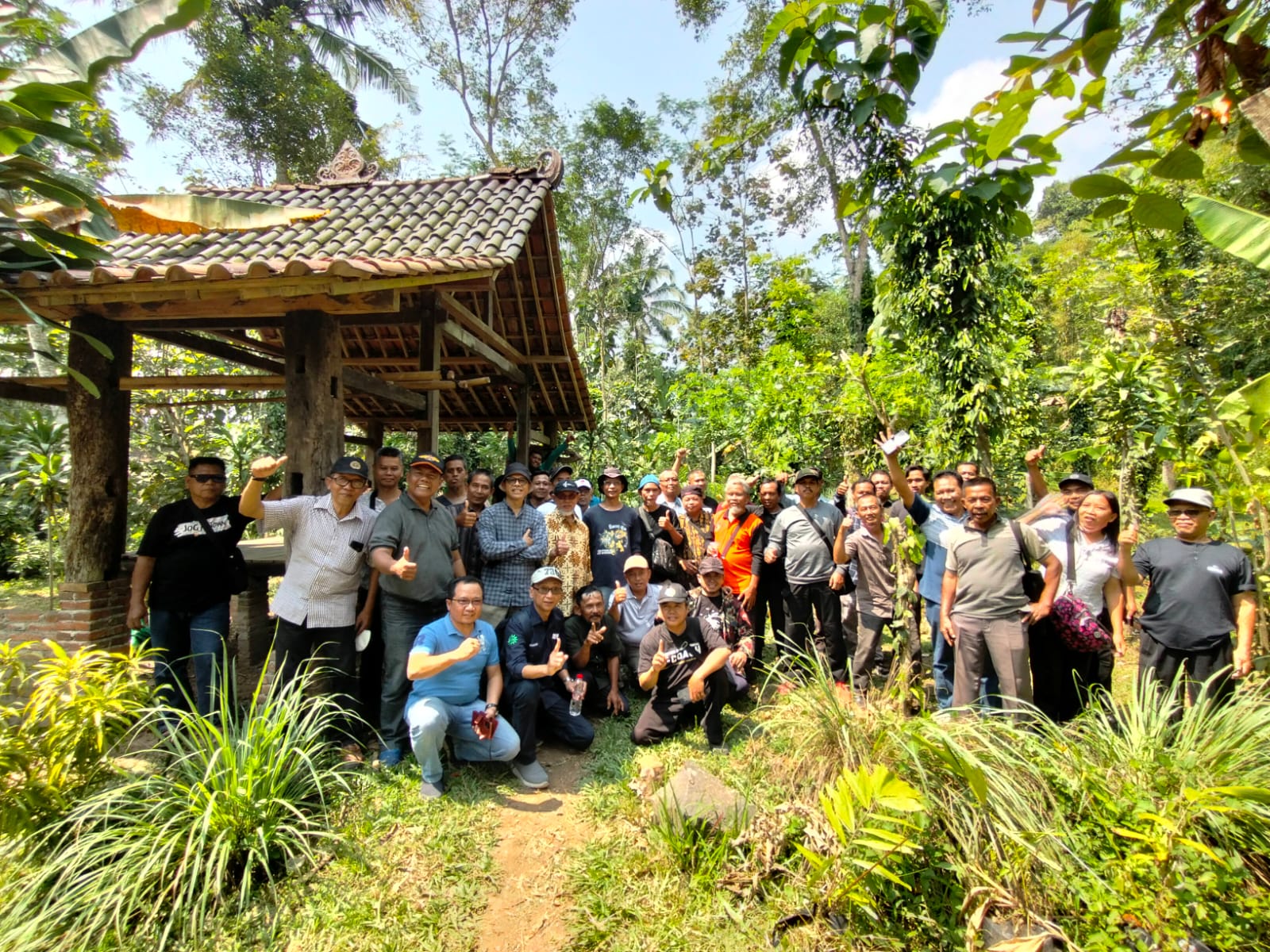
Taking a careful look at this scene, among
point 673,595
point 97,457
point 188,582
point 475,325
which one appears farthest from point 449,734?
point 475,325

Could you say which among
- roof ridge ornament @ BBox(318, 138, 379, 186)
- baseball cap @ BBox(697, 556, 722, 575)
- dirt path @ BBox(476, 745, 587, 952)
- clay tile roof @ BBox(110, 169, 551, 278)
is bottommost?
dirt path @ BBox(476, 745, 587, 952)

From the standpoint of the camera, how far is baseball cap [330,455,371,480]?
3.93m

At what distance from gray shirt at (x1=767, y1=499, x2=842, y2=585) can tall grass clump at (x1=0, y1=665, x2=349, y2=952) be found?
347 centimetres

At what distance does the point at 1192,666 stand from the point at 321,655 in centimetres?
512

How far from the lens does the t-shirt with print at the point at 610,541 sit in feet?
17.4

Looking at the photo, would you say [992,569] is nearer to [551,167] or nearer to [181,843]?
[181,843]

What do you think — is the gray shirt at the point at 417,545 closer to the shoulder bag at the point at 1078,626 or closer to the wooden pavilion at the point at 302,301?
the wooden pavilion at the point at 302,301

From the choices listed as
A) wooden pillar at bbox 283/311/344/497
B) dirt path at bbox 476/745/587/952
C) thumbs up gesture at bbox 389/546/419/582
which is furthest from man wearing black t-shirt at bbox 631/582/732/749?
wooden pillar at bbox 283/311/344/497

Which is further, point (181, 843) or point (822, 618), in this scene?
point (822, 618)

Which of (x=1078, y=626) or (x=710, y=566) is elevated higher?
(x=710, y=566)

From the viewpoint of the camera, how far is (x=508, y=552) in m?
4.59

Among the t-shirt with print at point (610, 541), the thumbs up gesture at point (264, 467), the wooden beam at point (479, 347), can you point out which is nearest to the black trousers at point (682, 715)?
the t-shirt with print at point (610, 541)

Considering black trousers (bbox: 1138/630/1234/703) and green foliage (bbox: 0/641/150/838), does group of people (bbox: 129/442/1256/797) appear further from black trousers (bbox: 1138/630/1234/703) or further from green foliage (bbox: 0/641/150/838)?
green foliage (bbox: 0/641/150/838)

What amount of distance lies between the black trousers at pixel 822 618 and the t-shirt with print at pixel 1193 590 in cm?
195
